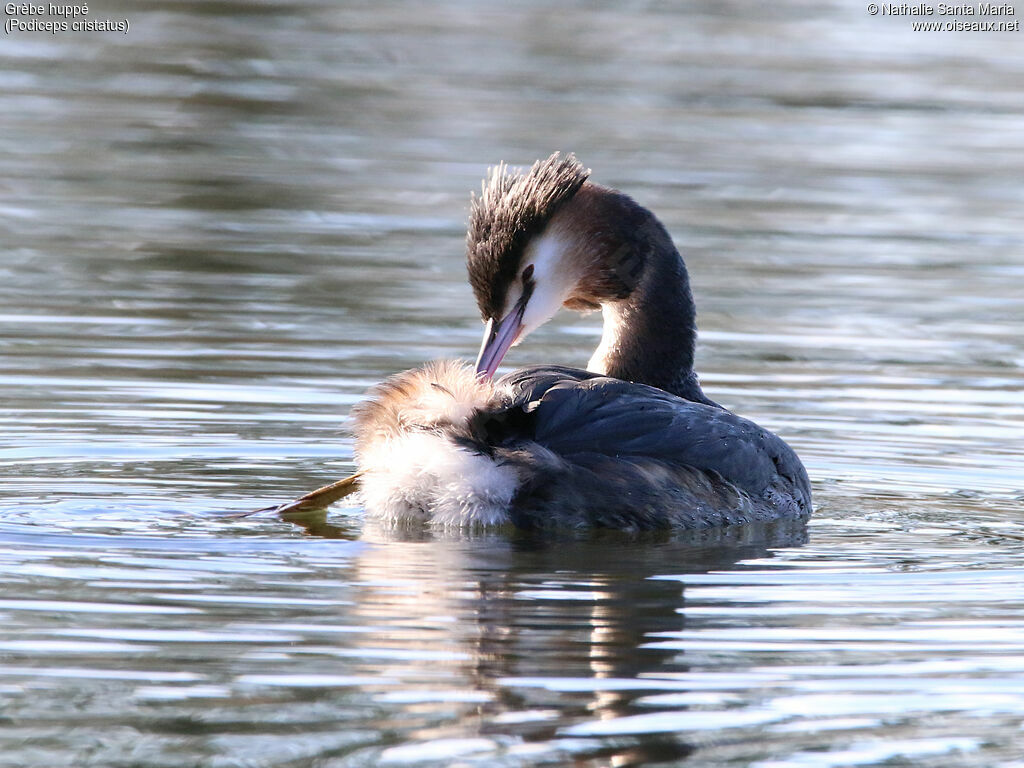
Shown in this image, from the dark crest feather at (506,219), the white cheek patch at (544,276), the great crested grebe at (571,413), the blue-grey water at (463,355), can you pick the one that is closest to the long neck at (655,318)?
the great crested grebe at (571,413)

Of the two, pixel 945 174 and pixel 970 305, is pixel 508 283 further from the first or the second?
pixel 945 174

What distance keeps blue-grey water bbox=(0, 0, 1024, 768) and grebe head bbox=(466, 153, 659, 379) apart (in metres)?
0.97

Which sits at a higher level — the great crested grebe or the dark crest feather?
the dark crest feather

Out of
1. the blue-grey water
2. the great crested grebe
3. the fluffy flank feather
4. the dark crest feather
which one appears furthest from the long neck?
the fluffy flank feather

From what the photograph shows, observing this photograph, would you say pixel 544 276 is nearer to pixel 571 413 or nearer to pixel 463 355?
pixel 571 413

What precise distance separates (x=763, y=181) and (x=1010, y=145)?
2.75 meters

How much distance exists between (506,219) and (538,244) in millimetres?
159

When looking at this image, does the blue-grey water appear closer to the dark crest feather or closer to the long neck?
the long neck

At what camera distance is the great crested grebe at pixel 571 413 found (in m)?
6.41

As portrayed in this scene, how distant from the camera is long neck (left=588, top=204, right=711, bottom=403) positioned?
7734mm

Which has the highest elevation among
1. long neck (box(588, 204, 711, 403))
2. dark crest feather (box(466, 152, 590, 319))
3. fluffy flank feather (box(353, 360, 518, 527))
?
dark crest feather (box(466, 152, 590, 319))

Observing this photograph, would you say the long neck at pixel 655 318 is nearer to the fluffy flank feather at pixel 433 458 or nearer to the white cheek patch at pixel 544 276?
the white cheek patch at pixel 544 276

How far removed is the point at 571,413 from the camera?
21.3 feet

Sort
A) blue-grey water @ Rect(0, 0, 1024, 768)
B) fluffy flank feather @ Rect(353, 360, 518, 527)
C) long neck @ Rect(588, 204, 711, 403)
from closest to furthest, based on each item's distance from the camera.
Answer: blue-grey water @ Rect(0, 0, 1024, 768) < fluffy flank feather @ Rect(353, 360, 518, 527) < long neck @ Rect(588, 204, 711, 403)
